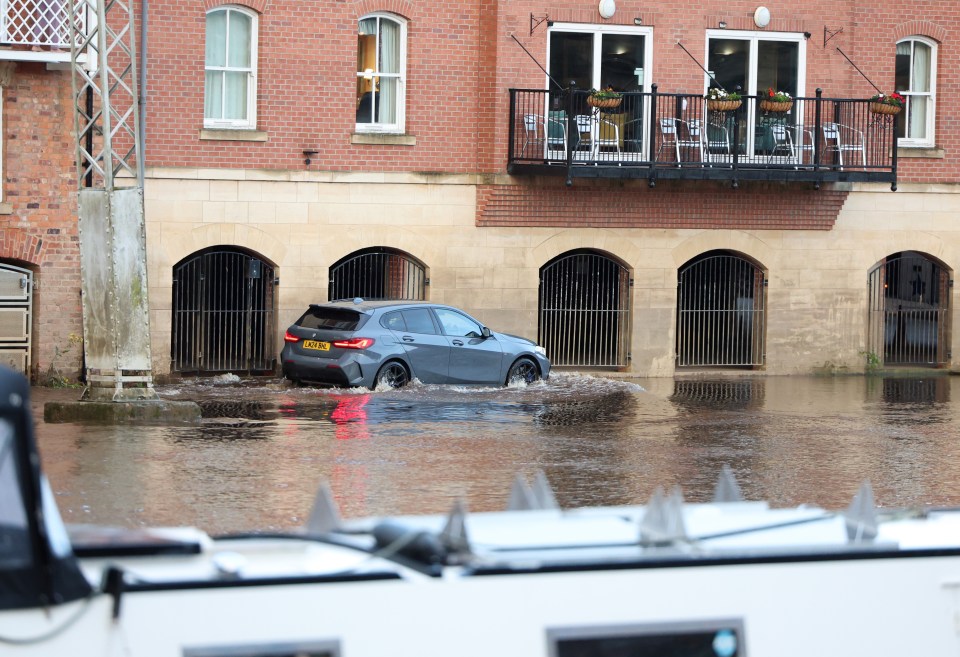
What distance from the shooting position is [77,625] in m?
3.62

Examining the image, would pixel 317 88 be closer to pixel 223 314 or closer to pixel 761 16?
pixel 223 314

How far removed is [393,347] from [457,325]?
4.35 feet

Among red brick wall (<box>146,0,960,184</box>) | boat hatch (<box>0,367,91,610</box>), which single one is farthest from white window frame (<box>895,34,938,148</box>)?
boat hatch (<box>0,367,91,610</box>)

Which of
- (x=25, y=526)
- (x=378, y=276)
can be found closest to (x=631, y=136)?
(x=378, y=276)

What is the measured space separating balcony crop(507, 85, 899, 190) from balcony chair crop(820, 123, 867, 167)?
18 mm

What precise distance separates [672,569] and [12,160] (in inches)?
777

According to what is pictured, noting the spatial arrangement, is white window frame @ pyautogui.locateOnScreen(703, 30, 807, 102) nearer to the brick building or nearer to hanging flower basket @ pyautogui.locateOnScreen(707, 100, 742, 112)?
the brick building

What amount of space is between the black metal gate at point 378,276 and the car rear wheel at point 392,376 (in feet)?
12.5

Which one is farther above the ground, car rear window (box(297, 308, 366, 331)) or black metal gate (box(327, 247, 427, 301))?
black metal gate (box(327, 247, 427, 301))

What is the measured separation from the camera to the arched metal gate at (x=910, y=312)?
2716 centimetres

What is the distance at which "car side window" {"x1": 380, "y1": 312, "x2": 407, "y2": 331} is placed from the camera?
20969 millimetres

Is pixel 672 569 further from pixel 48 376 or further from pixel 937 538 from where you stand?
pixel 48 376

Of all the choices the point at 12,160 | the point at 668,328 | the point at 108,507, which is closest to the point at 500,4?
the point at 668,328

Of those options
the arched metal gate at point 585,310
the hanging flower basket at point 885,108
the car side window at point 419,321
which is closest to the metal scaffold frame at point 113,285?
the car side window at point 419,321
